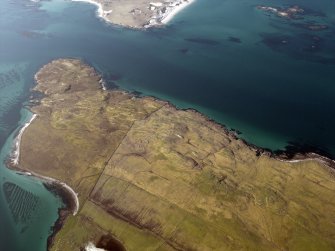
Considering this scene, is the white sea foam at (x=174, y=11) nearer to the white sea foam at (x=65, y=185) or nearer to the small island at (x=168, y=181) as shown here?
the small island at (x=168, y=181)

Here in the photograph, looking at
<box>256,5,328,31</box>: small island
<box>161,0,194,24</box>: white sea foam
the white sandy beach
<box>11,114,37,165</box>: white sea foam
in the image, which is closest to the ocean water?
<box>256,5,328,31</box>: small island

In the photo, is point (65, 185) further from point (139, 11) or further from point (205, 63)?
point (139, 11)

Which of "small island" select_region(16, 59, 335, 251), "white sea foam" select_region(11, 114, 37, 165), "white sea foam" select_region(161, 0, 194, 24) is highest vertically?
"white sea foam" select_region(161, 0, 194, 24)

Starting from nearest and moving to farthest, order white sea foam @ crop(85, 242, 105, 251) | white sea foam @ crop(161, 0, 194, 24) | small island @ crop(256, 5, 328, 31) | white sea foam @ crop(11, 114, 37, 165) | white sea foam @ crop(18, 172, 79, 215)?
white sea foam @ crop(85, 242, 105, 251), white sea foam @ crop(18, 172, 79, 215), white sea foam @ crop(11, 114, 37, 165), small island @ crop(256, 5, 328, 31), white sea foam @ crop(161, 0, 194, 24)

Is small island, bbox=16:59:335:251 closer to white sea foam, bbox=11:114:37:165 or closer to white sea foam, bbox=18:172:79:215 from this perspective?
white sea foam, bbox=18:172:79:215

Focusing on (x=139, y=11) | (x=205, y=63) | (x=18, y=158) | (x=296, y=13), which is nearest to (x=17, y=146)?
(x=18, y=158)

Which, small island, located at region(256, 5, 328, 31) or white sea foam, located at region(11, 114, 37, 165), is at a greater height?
small island, located at region(256, 5, 328, 31)
